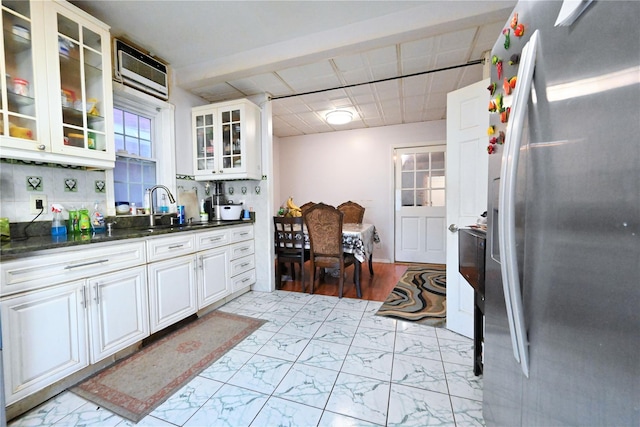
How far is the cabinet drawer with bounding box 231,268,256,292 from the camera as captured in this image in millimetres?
2756

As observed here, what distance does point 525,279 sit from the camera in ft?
2.32

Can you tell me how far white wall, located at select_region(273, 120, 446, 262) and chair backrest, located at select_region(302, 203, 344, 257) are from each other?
1.95 meters

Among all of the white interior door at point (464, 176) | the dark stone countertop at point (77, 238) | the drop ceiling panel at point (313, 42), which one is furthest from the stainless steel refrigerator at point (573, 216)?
the dark stone countertop at point (77, 238)

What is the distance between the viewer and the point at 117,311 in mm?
1639

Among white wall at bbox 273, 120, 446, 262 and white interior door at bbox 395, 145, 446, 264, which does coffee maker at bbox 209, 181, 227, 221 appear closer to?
white wall at bbox 273, 120, 446, 262

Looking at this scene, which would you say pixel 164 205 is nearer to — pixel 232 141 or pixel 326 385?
pixel 232 141

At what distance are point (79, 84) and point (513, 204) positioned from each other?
2.64m

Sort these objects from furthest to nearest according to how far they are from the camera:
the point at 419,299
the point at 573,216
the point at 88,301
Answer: the point at 419,299, the point at 88,301, the point at 573,216

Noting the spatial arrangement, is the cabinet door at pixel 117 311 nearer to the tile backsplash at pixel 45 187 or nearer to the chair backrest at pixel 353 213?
the tile backsplash at pixel 45 187

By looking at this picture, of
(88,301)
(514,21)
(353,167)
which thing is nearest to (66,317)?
(88,301)

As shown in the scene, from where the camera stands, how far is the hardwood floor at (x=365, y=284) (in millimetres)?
3008

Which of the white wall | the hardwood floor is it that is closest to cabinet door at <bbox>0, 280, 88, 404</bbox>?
the hardwood floor

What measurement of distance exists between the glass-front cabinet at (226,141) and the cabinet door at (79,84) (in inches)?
41.8

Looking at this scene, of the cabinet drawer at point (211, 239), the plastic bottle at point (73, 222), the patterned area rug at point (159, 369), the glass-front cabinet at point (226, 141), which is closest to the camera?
the patterned area rug at point (159, 369)
